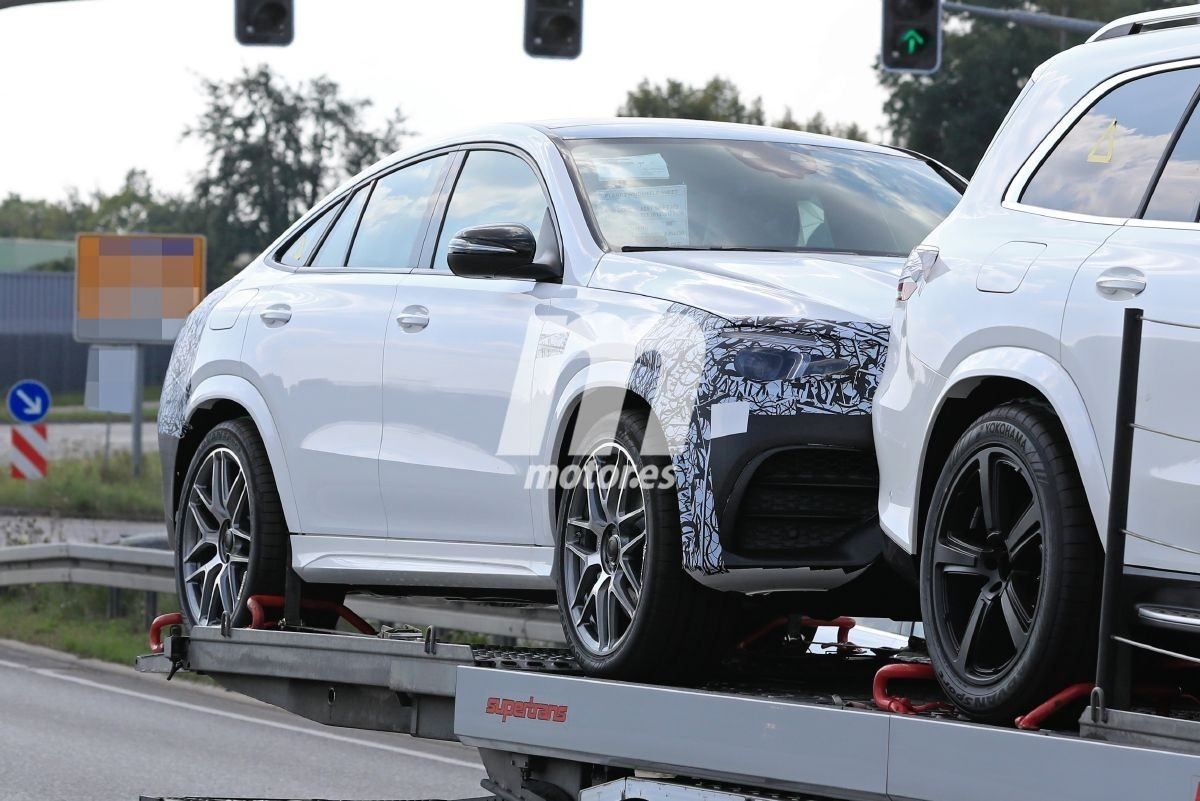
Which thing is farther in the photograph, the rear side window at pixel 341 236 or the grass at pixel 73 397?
the grass at pixel 73 397

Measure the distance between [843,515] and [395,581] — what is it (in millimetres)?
1846

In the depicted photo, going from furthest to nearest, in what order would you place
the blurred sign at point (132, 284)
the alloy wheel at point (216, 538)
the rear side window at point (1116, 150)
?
the blurred sign at point (132, 284) → the alloy wheel at point (216, 538) → the rear side window at point (1116, 150)

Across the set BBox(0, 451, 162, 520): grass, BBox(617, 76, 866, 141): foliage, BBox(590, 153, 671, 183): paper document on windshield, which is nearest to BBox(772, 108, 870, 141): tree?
BBox(617, 76, 866, 141): foliage

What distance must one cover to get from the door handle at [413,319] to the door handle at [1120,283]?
2.68 metres

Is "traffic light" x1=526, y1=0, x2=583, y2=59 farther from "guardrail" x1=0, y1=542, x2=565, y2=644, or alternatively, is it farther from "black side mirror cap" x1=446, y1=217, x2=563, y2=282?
"black side mirror cap" x1=446, y1=217, x2=563, y2=282

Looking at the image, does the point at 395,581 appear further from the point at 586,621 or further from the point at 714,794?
the point at 714,794

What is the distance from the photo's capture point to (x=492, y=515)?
6074 mm

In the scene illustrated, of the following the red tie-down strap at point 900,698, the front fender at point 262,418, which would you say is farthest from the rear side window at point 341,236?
the red tie-down strap at point 900,698

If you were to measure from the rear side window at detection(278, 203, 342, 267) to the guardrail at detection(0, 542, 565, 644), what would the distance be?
4.24m

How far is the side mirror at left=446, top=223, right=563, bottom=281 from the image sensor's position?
235 inches

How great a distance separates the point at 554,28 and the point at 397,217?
39.0ft

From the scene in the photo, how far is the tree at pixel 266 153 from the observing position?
209 ft

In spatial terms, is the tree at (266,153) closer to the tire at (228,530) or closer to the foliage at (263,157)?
the foliage at (263,157)

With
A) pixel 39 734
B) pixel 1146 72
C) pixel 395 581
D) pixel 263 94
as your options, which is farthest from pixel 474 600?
pixel 263 94
